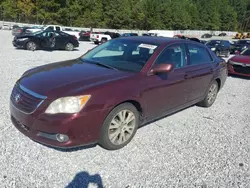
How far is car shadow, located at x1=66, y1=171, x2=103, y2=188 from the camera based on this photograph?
2770 mm

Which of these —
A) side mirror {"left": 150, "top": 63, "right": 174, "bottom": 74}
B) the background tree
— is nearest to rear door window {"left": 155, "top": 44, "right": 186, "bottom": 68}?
side mirror {"left": 150, "top": 63, "right": 174, "bottom": 74}

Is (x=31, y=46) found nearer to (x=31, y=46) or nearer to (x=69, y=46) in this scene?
(x=31, y=46)

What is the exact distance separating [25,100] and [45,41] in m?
13.4

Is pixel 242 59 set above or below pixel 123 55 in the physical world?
below

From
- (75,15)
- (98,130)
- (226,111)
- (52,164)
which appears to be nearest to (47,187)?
(52,164)

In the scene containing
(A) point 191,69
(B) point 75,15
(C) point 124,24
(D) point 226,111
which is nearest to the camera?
(A) point 191,69

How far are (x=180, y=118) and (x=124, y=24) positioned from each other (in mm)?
61259

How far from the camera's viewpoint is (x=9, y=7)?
53.6 m

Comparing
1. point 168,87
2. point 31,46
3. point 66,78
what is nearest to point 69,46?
point 31,46

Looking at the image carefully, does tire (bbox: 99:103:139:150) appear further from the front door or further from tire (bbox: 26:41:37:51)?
tire (bbox: 26:41:37:51)

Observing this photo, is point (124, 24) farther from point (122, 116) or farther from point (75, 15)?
point (122, 116)

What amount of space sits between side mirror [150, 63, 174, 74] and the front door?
92 mm

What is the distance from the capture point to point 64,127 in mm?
2928

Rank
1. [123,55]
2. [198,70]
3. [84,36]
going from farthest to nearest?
[84,36], [198,70], [123,55]
